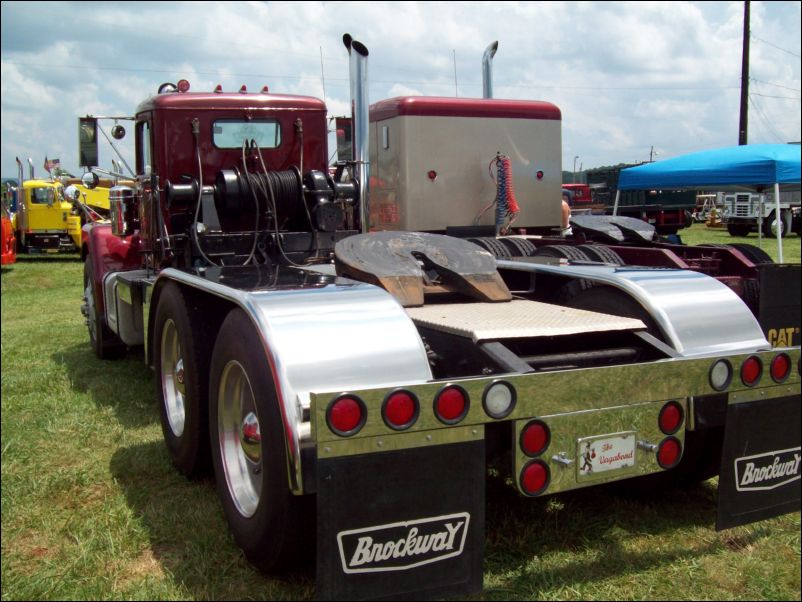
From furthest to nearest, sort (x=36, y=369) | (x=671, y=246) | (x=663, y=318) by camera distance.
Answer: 1. (x=36, y=369)
2. (x=671, y=246)
3. (x=663, y=318)

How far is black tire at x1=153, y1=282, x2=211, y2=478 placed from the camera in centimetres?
427

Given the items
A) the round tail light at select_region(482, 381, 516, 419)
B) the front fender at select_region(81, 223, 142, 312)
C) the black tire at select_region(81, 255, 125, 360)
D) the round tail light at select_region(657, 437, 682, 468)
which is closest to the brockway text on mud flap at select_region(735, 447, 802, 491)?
the round tail light at select_region(657, 437, 682, 468)

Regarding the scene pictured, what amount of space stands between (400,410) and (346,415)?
0.61ft

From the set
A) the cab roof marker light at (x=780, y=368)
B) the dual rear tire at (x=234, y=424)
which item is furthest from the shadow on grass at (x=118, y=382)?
the cab roof marker light at (x=780, y=368)

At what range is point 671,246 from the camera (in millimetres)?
6684

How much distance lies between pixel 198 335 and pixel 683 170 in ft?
30.5

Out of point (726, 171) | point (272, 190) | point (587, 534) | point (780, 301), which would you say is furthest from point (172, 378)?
point (726, 171)

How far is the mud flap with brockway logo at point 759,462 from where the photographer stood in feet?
10.7

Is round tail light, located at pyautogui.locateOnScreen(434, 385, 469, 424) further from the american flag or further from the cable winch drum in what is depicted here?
the american flag

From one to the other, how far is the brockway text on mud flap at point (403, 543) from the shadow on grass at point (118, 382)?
338 cm

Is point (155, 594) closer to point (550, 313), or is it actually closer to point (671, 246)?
point (550, 313)

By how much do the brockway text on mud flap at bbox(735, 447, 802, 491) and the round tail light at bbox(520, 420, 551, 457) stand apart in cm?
87

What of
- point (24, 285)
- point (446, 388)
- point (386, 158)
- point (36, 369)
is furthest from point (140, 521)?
point (24, 285)

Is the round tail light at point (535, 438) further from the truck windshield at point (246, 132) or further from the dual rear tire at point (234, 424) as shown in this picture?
the truck windshield at point (246, 132)
